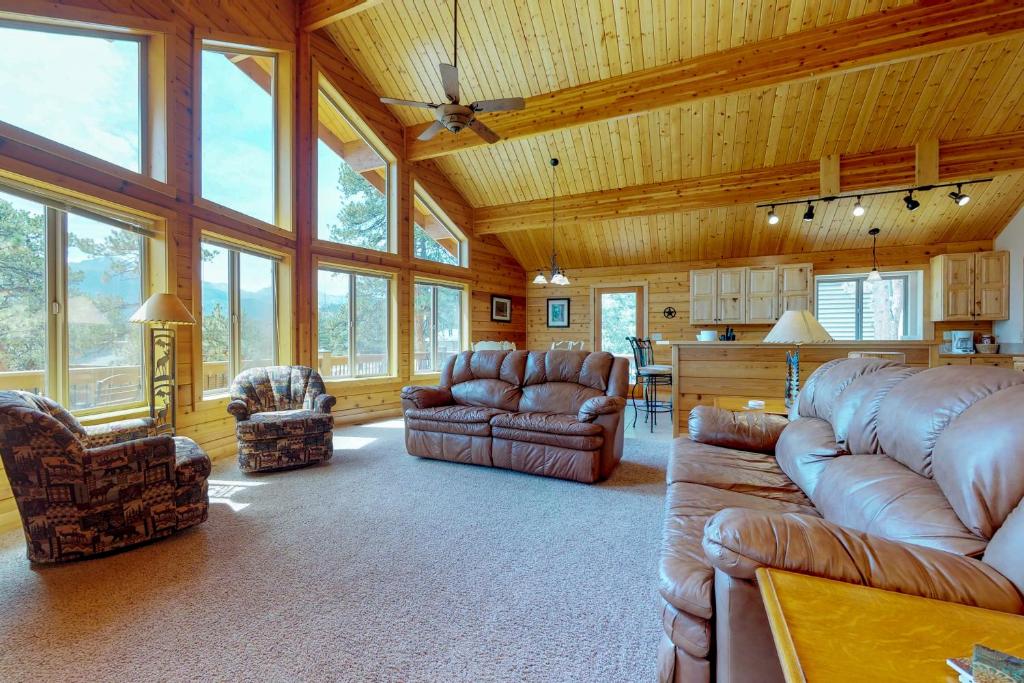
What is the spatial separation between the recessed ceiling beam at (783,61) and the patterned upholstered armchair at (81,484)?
16.2ft

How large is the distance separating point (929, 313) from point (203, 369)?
9.63m

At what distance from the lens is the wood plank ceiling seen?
4.43 metres

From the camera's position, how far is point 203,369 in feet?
13.3

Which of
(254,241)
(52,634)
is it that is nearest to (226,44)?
(254,241)

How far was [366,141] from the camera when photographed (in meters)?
6.05

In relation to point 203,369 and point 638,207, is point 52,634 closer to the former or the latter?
point 203,369

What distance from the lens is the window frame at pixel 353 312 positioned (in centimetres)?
523

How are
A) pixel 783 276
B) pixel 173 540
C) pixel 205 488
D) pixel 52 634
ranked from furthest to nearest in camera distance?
pixel 783 276 → pixel 205 488 → pixel 173 540 → pixel 52 634

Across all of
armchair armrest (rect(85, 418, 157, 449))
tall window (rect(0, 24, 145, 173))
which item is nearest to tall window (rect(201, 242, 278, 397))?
tall window (rect(0, 24, 145, 173))

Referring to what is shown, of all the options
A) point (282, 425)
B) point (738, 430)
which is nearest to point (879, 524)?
point (738, 430)

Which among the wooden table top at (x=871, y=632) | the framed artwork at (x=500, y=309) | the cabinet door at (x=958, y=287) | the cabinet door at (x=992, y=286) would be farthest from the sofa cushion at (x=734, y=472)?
the cabinet door at (x=992, y=286)

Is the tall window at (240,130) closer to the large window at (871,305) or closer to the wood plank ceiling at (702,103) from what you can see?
the wood plank ceiling at (702,103)

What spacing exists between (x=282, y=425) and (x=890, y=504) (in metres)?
3.83

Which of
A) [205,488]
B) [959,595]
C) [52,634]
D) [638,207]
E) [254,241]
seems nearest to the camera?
[959,595]
